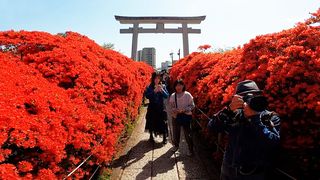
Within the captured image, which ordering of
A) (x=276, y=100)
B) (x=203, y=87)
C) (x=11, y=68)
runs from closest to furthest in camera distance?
(x=276, y=100), (x=11, y=68), (x=203, y=87)

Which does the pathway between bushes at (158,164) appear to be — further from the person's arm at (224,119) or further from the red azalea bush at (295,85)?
the person's arm at (224,119)

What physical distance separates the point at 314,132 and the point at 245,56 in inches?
109

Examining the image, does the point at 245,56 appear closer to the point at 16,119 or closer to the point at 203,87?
the point at 203,87

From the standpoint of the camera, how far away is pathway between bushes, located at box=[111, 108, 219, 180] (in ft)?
18.6

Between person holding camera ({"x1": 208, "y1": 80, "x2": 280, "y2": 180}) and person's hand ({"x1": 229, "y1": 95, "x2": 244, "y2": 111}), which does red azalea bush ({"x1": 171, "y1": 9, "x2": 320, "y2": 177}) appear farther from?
person's hand ({"x1": 229, "y1": 95, "x2": 244, "y2": 111})

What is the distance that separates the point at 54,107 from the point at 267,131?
8.96 feet

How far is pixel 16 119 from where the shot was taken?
124 inches

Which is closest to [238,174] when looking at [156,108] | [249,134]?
[249,134]

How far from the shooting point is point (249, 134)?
282cm

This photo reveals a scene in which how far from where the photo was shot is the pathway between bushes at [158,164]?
5683 millimetres

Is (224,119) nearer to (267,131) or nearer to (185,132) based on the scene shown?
(267,131)

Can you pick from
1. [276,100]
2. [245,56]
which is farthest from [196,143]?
[276,100]

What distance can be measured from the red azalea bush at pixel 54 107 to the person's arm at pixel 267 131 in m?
2.08

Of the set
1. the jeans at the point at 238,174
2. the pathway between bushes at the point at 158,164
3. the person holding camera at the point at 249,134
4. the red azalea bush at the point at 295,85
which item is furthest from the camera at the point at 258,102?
the pathway between bushes at the point at 158,164
